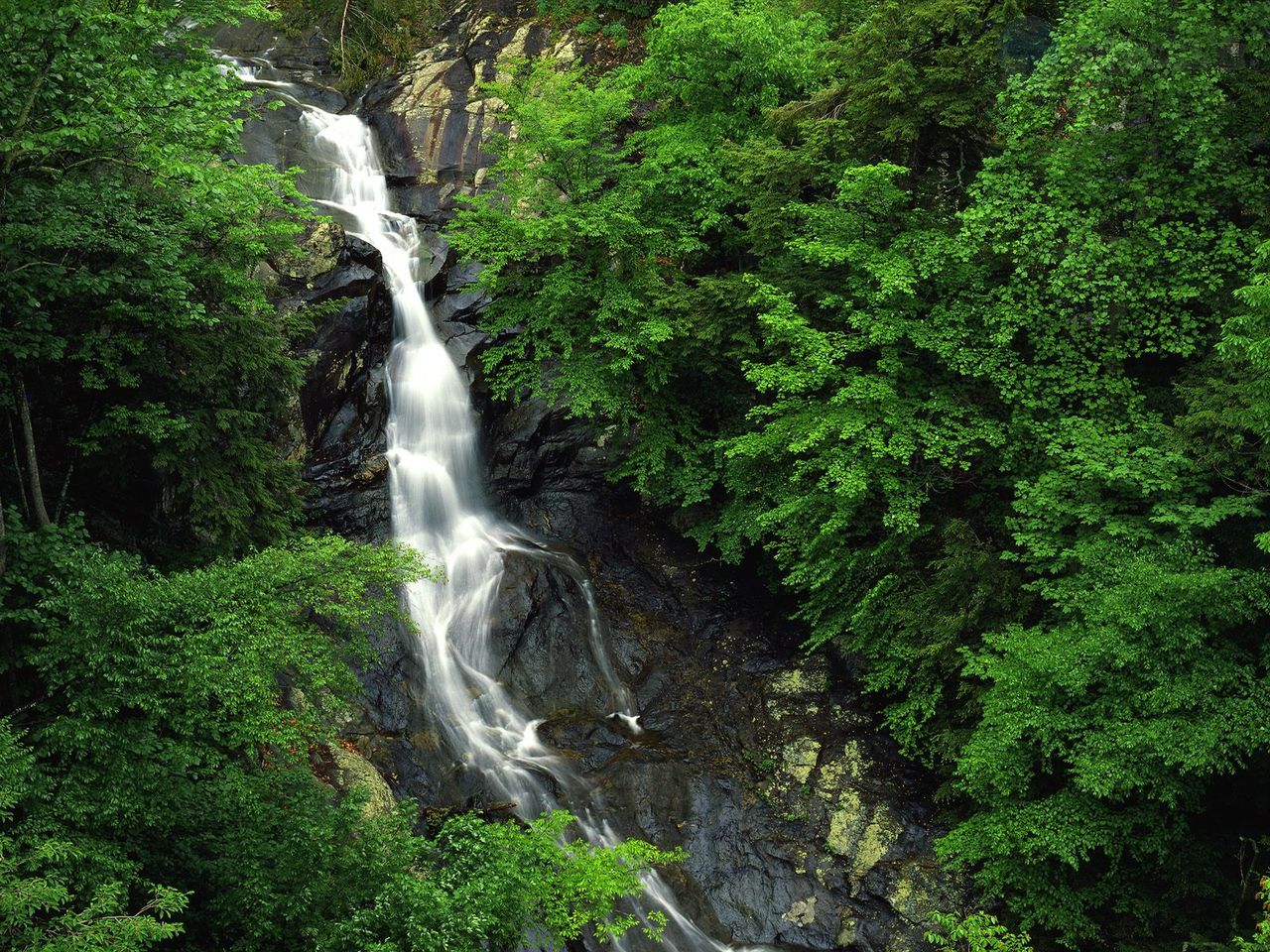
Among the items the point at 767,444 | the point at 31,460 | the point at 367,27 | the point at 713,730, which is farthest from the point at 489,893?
the point at 367,27

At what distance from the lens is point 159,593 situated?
8492 mm

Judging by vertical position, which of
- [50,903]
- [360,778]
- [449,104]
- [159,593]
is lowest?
[360,778]

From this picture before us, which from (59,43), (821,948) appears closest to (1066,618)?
(821,948)

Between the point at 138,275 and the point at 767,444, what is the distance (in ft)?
28.7

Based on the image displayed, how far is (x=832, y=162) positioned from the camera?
48.1ft

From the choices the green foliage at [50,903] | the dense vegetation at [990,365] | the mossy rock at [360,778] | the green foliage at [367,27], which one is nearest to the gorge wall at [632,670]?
the mossy rock at [360,778]

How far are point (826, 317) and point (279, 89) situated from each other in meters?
16.3

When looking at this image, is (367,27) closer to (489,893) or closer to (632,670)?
(632,670)

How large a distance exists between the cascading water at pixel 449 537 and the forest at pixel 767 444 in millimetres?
1870

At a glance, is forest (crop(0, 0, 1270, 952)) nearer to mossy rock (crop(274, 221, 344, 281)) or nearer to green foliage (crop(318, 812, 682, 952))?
green foliage (crop(318, 812, 682, 952))

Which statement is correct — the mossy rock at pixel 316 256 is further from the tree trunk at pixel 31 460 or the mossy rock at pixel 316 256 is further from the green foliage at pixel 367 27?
the tree trunk at pixel 31 460

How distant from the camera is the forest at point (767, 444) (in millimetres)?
8539

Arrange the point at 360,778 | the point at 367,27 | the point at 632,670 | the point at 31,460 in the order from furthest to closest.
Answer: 1. the point at 367,27
2. the point at 632,670
3. the point at 360,778
4. the point at 31,460

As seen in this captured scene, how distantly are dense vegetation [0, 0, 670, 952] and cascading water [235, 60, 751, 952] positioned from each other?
108 inches
